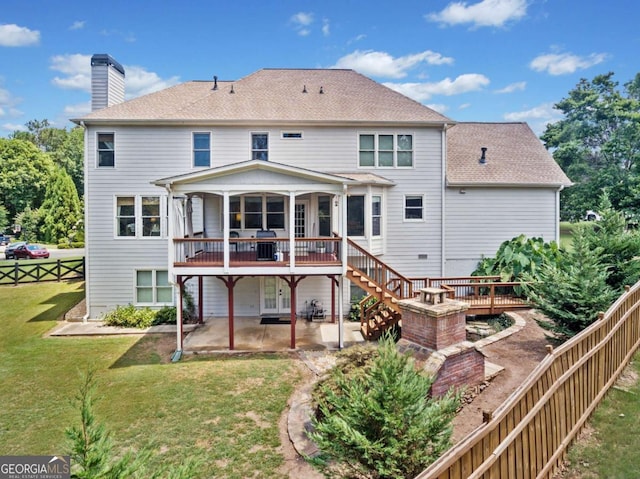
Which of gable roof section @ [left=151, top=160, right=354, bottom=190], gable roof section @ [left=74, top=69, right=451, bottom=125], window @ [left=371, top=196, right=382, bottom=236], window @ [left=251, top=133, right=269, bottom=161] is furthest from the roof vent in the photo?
window @ [left=251, top=133, right=269, bottom=161]

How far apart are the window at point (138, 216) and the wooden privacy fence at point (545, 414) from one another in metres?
13.2

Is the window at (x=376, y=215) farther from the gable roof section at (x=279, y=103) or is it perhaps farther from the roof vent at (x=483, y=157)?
the roof vent at (x=483, y=157)

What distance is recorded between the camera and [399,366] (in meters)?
3.67

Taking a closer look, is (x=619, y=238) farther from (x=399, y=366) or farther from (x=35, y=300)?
(x=35, y=300)

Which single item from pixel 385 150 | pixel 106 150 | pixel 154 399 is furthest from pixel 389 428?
pixel 106 150

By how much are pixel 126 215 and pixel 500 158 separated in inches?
610

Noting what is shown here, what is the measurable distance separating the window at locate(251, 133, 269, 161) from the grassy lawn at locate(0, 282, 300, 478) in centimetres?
728

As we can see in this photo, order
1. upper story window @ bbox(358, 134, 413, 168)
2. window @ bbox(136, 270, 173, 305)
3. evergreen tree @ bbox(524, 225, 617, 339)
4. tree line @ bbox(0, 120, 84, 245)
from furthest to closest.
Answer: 1. tree line @ bbox(0, 120, 84, 245)
2. upper story window @ bbox(358, 134, 413, 168)
3. window @ bbox(136, 270, 173, 305)
4. evergreen tree @ bbox(524, 225, 617, 339)

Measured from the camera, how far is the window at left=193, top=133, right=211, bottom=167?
13.6 meters

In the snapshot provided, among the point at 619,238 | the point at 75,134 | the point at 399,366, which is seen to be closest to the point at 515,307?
the point at 619,238

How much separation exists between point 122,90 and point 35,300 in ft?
32.8

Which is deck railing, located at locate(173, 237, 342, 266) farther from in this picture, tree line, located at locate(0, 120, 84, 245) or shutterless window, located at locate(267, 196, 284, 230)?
tree line, located at locate(0, 120, 84, 245)

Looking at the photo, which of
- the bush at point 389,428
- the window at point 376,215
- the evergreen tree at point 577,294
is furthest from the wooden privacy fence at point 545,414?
the window at point 376,215

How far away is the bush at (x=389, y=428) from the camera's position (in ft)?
11.3
